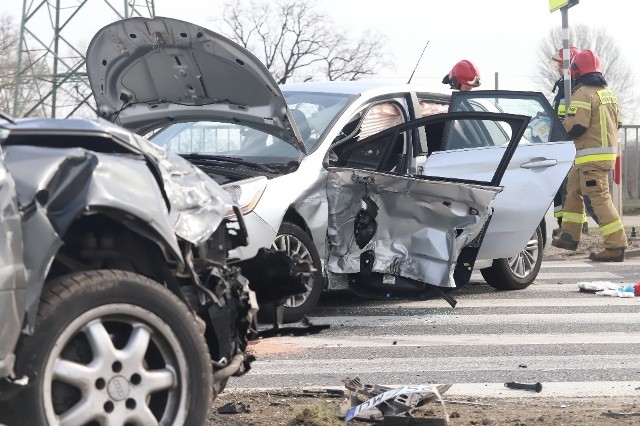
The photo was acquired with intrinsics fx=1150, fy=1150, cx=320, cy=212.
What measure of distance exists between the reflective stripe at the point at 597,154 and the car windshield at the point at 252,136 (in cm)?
458

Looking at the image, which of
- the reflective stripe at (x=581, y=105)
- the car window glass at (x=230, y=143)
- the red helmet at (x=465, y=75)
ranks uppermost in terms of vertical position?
the red helmet at (x=465, y=75)

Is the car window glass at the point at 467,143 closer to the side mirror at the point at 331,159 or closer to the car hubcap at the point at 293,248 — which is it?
the side mirror at the point at 331,159

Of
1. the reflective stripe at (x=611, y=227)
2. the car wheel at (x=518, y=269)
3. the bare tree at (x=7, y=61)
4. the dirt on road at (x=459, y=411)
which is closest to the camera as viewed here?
the dirt on road at (x=459, y=411)

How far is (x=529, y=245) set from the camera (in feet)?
35.0

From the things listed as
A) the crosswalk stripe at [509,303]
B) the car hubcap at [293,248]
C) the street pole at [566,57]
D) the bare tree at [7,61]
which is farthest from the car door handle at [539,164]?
the bare tree at [7,61]

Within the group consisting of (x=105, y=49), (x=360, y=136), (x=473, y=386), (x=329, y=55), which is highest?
(x=329, y=55)

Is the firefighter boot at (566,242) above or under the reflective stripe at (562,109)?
under

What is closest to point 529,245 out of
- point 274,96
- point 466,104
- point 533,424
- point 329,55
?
point 466,104

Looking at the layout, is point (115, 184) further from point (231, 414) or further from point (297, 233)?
point (297, 233)

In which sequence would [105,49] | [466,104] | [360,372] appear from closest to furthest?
1. [360,372]
2. [105,49]
3. [466,104]

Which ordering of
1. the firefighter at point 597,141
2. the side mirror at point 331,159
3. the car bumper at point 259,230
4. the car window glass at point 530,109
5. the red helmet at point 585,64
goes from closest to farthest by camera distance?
the car bumper at point 259,230 → the side mirror at point 331,159 → the car window glass at point 530,109 → the firefighter at point 597,141 → the red helmet at point 585,64

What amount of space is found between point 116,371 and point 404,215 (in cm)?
525

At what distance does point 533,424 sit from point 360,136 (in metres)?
4.53

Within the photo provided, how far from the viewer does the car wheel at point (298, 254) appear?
8.18 meters
